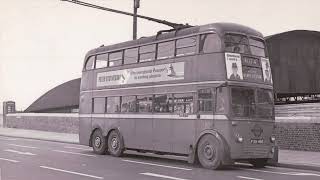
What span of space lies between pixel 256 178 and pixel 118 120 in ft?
25.8

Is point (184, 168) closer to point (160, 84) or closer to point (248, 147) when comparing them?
point (248, 147)

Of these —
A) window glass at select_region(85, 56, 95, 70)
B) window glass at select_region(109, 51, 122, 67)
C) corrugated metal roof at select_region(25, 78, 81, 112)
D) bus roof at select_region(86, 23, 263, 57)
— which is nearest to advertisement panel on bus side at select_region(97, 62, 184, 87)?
window glass at select_region(109, 51, 122, 67)

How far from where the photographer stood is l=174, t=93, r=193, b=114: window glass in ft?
55.9

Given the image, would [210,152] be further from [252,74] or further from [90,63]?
[90,63]

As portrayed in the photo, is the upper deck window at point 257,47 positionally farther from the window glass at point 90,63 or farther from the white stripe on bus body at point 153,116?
the window glass at point 90,63

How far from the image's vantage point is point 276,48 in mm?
38125

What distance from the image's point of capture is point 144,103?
19.1m

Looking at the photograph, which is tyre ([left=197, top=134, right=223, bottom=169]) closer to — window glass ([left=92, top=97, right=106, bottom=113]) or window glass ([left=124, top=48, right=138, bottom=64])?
window glass ([left=124, top=48, right=138, bottom=64])

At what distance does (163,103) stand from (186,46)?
214 cm

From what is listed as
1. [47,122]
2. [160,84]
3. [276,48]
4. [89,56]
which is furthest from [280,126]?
[47,122]

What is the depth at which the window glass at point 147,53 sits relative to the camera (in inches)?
744

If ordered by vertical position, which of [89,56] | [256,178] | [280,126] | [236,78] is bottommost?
[256,178]

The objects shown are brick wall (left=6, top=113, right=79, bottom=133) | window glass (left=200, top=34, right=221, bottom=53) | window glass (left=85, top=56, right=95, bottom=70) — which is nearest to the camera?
window glass (left=200, top=34, right=221, bottom=53)

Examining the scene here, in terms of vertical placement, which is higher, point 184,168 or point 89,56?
point 89,56
